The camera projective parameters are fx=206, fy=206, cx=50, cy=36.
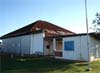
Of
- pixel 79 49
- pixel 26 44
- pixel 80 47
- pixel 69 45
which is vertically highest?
pixel 26 44

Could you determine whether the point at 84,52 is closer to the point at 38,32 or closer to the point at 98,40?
the point at 98,40

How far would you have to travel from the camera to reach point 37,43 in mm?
34688

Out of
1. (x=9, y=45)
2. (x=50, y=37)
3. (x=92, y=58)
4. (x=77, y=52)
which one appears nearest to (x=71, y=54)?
(x=77, y=52)

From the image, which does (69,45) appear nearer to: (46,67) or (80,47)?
(80,47)

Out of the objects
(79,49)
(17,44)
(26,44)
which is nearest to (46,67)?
(79,49)

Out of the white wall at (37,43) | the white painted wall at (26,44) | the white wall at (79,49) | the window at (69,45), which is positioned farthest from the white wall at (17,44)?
the white wall at (79,49)

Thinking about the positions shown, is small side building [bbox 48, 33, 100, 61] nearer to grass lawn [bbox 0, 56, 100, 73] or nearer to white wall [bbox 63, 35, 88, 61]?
white wall [bbox 63, 35, 88, 61]

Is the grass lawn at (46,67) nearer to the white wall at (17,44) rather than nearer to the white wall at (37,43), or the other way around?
the white wall at (37,43)

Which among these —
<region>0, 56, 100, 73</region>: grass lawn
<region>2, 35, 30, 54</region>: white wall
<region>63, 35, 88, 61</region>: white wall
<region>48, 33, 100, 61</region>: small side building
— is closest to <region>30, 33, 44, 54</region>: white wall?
<region>2, 35, 30, 54</region>: white wall

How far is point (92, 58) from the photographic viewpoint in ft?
81.2

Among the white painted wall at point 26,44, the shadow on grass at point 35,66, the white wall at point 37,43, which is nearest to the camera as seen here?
the shadow on grass at point 35,66

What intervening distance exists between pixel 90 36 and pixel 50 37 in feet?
28.1

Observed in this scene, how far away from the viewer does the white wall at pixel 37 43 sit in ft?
111

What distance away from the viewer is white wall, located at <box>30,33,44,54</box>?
3389 cm
